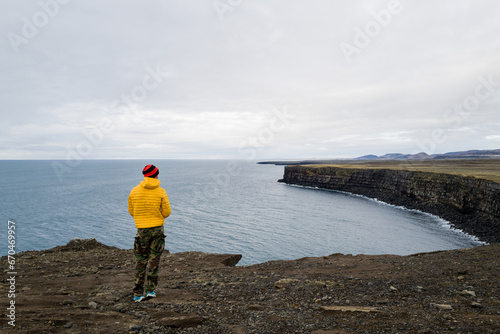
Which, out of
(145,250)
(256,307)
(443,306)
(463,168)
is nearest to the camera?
(443,306)

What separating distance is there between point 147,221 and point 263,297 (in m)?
3.99

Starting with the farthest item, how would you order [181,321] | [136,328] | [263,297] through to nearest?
[263,297]
[181,321]
[136,328]

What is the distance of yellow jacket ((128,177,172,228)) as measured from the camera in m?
6.79

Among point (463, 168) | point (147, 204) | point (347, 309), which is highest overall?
point (463, 168)

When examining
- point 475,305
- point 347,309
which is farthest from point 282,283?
point 475,305

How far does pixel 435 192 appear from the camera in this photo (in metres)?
56.4

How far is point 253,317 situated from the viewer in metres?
6.00

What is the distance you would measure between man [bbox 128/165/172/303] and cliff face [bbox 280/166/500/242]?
1759 inches

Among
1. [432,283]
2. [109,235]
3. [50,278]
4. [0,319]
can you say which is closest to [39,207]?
[109,235]

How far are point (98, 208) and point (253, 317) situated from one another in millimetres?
61476

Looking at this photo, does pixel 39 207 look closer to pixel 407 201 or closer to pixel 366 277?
pixel 366 277

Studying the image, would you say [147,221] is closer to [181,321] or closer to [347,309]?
[181,321]

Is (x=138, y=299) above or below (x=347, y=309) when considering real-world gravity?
below

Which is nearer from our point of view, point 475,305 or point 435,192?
point 475,305
